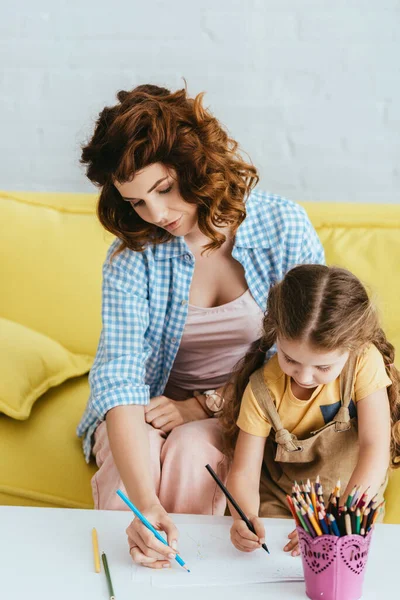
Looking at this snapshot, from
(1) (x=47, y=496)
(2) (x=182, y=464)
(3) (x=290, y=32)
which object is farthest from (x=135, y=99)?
(3) (x=290, y=32)

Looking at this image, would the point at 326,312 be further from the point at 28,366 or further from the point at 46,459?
the point at 28,366

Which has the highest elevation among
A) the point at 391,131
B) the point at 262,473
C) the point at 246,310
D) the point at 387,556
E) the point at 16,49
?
the point at 16,49

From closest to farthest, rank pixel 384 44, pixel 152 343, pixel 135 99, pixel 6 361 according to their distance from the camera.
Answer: pixel 135 99
pixel 152 343
pixel 6 361
pixel 384 44

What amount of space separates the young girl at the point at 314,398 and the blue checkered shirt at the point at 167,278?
177 millimetres

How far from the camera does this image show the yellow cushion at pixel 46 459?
1414mm

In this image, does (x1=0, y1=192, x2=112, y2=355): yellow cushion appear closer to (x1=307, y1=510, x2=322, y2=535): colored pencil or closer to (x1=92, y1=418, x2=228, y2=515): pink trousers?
(x1=92, y1=418, x2=228, y2=515): pink trousers

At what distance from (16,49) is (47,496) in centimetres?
135

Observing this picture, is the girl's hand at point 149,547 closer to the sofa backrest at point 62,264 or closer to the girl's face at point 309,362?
the girl's face at point 309,362

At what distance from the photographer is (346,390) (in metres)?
1.17

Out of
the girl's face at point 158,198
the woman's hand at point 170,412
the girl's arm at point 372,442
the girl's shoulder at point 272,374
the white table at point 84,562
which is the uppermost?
the girl's face at point 158,198

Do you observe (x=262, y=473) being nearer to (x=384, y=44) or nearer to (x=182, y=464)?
(x=182, y=464)

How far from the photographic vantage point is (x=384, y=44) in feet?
6.89

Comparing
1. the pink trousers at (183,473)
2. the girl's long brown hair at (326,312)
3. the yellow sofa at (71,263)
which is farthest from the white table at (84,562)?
the yellow sofa at (71,263)

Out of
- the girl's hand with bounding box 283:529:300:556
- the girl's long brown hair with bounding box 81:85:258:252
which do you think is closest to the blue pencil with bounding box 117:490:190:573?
the girl's hand with bounding box 283:529:300:556
